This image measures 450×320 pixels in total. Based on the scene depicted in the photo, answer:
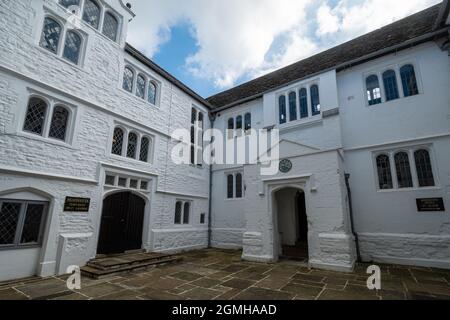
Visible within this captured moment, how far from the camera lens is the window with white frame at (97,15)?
8.32m

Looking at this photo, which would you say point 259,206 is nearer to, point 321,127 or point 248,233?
point 248,233

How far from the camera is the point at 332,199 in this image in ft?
25.8

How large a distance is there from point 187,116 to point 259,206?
6.76 meters

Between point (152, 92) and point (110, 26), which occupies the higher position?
point (110, 26)

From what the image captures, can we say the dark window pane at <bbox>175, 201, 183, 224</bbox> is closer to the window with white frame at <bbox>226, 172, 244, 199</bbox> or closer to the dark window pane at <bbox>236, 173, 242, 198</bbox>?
the window with white frame at <bbox>226, 172, 244, 199</bbox>

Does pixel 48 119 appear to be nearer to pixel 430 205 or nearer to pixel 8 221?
pixel 8 221

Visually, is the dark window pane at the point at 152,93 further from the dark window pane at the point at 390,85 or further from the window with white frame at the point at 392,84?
the dark window pane at the point at 390,85

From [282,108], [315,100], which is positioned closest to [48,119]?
[282,108]

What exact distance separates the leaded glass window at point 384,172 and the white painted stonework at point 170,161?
0.29m

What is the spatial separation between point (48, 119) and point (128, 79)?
3.98m

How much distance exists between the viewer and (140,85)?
35.0 ft

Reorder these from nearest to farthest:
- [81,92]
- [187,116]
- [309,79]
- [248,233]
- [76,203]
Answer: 1. [76,203]
2. [81,92]
3. [248,233]
4. [309,79]
5. [187,116]

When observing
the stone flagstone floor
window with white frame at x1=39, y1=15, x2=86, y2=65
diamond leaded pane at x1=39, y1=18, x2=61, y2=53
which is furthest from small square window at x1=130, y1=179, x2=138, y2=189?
diamond leaded pane at x1=39, y1=18, x2=61, y2=53
